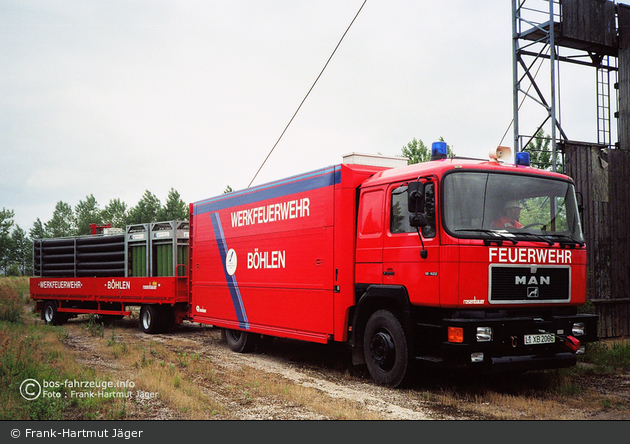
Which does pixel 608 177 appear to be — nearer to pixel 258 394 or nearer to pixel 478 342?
pixel 478 342

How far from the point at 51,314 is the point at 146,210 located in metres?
54.6

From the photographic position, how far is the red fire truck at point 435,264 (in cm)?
705

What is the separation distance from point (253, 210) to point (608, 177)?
8.20 metres

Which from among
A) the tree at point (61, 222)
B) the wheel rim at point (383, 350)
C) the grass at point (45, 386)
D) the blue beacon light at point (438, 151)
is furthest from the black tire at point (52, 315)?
the tree at point (61, 222)

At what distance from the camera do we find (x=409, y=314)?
7.45 meters

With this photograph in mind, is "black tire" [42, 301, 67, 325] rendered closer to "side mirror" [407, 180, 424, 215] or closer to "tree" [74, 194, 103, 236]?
"side mirror" [407, 180, 424, 215]

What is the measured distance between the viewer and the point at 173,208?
68250 millimetres

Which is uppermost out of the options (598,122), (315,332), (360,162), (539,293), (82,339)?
(598,122)

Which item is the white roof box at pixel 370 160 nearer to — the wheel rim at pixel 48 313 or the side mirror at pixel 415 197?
the side mirror at pixel 415 197

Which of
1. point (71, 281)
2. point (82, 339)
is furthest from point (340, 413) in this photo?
point (71, 281)

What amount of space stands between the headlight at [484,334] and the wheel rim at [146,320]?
1053 cm

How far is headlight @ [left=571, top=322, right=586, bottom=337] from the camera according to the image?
778 cm

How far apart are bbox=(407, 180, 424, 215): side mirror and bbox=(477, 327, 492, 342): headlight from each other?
5.40 feet

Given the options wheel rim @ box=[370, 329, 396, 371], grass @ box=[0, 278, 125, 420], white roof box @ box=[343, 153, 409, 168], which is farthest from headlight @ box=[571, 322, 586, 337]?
grass @ box=[0, 278, 125, 420]
